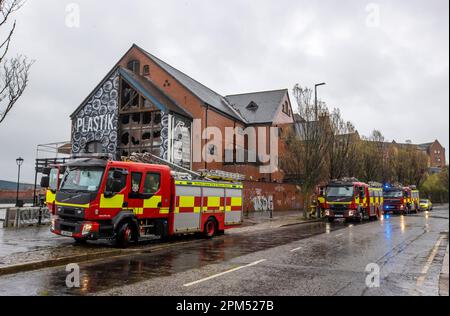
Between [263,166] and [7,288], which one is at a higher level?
[263,166]

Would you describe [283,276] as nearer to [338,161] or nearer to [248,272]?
A: [248,272]

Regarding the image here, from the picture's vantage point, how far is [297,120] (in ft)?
97.0

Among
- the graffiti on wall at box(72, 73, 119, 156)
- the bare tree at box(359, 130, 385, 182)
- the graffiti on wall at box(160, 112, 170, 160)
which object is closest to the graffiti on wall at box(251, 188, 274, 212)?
the graffiti on wall at box(160, 112, 170, 160)

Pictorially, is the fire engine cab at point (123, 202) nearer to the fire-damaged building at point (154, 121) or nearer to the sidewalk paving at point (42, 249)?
the sidewalk paving at point (42, 249)

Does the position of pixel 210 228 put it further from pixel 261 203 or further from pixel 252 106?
pixel 252 106

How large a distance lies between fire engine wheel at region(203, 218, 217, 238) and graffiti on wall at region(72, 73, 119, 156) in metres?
16.9

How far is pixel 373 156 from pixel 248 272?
36285 millimetres

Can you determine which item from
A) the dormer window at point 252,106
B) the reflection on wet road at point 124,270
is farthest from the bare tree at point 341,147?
the reflection on wet road at point 124,270

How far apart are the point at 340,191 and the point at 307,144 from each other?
4.53m

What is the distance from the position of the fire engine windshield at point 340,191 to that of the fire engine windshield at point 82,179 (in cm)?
1826

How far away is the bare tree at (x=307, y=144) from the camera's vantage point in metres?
27.9

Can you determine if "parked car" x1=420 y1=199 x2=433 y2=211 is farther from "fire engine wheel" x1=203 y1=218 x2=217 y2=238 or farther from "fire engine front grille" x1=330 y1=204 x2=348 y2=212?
"fire engine wheel" x1=203 y1=218 x2=217 y2=238

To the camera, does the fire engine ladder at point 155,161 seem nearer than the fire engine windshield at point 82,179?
No
